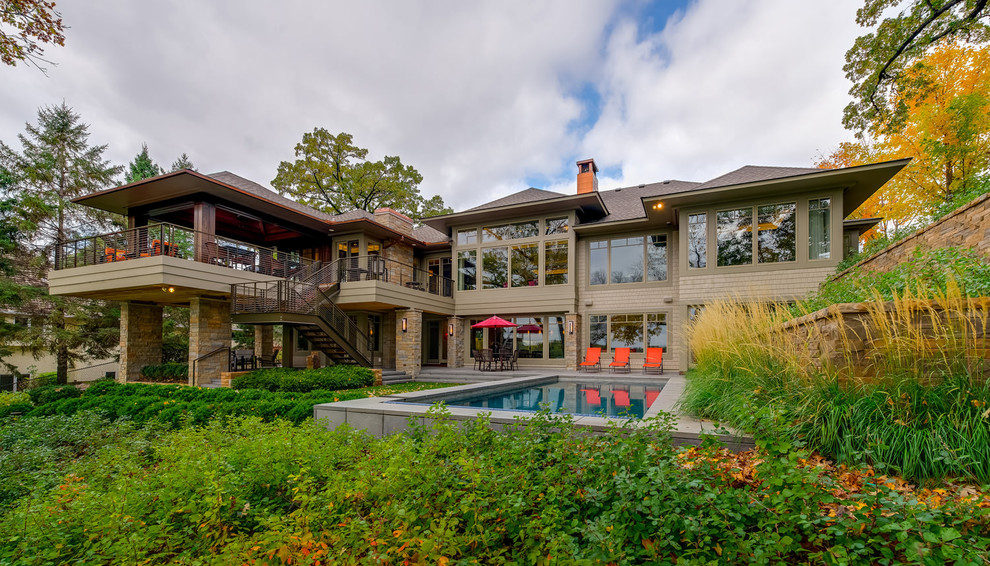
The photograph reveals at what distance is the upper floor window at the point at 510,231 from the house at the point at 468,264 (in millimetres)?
59

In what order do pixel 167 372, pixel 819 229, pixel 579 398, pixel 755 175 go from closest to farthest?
1. pixel 579 398
2. pixel 819 229
3. pixel 755 175
4. pixel 167 372

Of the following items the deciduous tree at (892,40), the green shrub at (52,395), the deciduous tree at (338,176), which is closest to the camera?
the deciduous tree at (892,40)

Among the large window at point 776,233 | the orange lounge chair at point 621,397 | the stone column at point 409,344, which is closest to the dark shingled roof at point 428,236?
the stone column at point 409,344

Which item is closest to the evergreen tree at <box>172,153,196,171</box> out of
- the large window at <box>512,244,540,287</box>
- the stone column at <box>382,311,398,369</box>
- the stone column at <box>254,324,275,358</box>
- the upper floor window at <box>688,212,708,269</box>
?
the stone column at <box>254,324,275,358</box>

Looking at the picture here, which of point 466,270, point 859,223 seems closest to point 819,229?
point 859,223

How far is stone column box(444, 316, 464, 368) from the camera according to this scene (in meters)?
15.4

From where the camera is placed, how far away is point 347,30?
1088 centimetres

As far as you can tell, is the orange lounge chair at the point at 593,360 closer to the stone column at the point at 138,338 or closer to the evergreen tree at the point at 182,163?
the stone column at the point at 138,338

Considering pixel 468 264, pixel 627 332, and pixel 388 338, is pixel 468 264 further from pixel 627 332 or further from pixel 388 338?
pixel 627 332

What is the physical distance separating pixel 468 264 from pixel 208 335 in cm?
846

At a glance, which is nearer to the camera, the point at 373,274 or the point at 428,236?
the point at 373,274

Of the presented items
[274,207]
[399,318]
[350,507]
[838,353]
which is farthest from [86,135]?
[838,353]

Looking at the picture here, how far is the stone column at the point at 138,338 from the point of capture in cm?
1244

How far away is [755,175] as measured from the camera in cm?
1169
